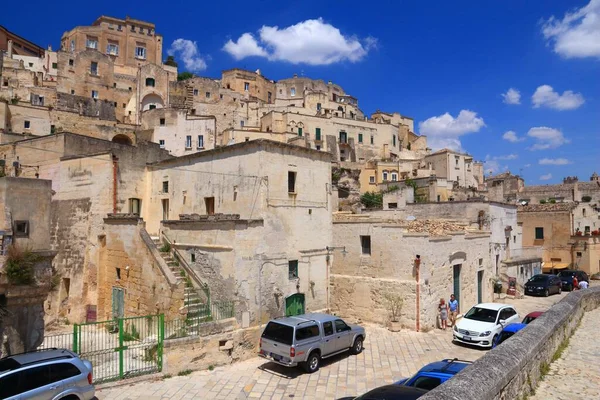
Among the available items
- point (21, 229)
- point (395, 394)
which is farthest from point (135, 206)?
point (395, 394)

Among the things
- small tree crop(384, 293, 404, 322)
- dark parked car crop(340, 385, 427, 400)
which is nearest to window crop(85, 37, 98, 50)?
small tree crop(384, 293, 404, 322)

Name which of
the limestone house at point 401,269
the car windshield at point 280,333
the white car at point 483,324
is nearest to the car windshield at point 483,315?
the white car at point 483,324

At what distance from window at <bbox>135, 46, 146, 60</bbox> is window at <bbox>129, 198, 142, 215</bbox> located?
55.5 m

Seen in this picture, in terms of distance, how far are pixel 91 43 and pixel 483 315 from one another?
71390 mm

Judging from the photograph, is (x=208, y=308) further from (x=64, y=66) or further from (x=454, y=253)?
(x=64, y=66)

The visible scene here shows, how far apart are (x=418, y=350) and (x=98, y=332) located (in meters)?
12.3

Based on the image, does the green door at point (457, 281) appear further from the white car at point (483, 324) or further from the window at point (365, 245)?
the window at point (365, 245)

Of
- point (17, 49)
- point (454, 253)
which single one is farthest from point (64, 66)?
point (454, 253)

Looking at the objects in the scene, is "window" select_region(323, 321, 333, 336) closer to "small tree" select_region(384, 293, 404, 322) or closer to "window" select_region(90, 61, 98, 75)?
"small tree" select_region(384, 293, 404, 322)

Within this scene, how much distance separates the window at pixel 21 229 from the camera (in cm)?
1100

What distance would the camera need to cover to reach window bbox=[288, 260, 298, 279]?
1748 cm

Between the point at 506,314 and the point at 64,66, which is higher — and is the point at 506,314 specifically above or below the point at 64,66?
below

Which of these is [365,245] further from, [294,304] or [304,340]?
[304,340]

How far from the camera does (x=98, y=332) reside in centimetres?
1547
